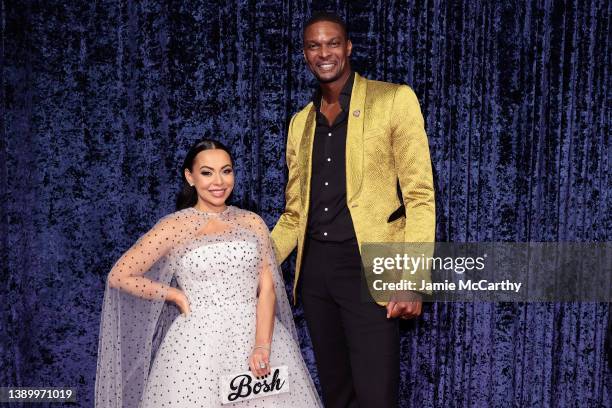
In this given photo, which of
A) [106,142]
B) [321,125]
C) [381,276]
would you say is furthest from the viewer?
[106,142]

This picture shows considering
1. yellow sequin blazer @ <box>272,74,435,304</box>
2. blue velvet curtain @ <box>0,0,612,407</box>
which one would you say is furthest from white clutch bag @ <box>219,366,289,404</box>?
blue velvet curtain @ <box>0,0,612,407</box>

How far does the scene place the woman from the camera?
2.19 meters

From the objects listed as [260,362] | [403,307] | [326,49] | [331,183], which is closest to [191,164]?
[331,183]

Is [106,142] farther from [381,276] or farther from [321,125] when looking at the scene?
[381,276]

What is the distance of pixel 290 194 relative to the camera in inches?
96.8

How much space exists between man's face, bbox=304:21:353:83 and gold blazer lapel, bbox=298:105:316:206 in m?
0.17

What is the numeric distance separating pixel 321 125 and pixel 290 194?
310 millimetres

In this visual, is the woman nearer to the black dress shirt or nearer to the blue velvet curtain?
the black dress shirt

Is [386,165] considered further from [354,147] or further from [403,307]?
[403,307]

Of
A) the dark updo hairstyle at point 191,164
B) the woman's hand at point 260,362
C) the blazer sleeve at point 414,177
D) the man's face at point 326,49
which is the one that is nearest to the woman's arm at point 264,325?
the woman's hand at point 260,362

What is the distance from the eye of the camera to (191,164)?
234 centimetres

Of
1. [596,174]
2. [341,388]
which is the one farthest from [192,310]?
[596,174]

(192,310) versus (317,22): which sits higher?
(317,22)

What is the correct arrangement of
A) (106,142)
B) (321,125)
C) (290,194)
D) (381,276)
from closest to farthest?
(381,276), (321,125), (290,194), (106,142)
